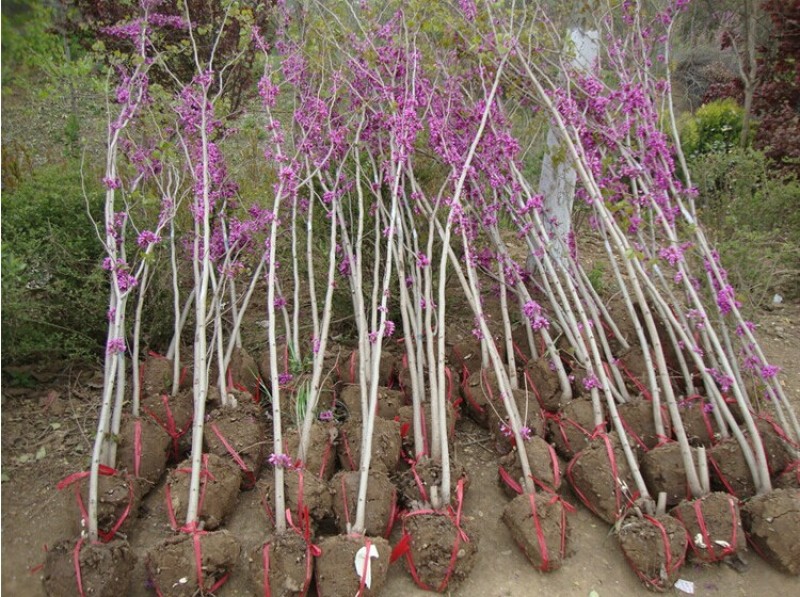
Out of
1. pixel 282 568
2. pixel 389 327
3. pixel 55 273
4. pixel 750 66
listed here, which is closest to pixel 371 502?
pixel 282 568

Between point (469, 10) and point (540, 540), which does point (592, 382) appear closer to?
point (540, 540)

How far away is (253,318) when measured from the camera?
4516mm

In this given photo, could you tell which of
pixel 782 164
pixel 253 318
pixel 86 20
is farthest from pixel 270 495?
pixel 782 164

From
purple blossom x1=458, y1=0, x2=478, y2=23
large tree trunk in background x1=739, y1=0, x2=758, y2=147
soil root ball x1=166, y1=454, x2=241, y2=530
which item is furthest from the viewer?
large tree trunk in background x1=739, y1=0, x2=758, y2=147

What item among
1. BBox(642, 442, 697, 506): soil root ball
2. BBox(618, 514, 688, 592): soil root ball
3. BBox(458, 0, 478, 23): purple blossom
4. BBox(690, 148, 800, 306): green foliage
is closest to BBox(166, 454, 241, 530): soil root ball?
BBox(618, 514, 688, 592): soil root ball

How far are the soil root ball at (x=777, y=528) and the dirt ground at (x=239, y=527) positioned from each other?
0.07 m

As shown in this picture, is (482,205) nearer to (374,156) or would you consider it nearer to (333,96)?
(374,156)

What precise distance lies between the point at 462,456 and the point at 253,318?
1.92 metres

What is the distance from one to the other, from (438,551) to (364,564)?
0.98ft

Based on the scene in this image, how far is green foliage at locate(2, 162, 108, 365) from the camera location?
3.34 meters

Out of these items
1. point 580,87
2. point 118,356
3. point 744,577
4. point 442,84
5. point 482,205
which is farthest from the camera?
point 442,84

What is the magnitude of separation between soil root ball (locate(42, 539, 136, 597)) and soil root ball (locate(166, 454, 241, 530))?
0.82 ft

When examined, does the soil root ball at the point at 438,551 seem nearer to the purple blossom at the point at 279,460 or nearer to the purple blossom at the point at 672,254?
the purple blossom at the point at 279,460

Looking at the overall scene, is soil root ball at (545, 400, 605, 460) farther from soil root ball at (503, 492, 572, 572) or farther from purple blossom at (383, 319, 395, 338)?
purple blossom at (383, 319, 395, 338)
